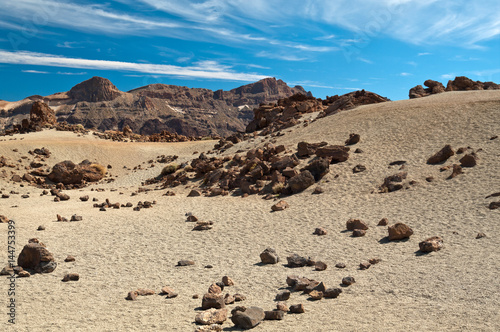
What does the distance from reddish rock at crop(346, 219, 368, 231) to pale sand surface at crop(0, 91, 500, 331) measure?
0.40 meters

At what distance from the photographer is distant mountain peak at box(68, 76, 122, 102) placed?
173750mm

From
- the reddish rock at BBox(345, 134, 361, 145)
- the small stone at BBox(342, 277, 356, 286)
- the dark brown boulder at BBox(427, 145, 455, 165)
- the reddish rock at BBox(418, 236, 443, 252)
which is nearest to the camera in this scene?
the small stone at BBox(342, 277, 356, 286)

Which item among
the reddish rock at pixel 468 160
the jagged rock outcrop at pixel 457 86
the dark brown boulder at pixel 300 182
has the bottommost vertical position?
the dark brown boulder at pixel 300 182

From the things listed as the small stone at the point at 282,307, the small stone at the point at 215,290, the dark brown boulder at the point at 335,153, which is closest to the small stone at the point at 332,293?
the small stone at the point at 282,307

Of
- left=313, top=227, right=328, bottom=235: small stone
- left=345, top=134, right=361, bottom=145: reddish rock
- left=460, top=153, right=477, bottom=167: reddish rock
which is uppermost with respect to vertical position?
left=345, top=134, right=361, bottom=145: reddish rock

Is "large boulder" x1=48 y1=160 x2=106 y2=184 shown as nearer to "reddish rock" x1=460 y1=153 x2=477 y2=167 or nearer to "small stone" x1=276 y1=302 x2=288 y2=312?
"reddish rock" x1=460 y1=153 x2=477 y2=167

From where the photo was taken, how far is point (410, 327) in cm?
691

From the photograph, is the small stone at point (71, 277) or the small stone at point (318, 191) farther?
the small stone at point (318, 191)

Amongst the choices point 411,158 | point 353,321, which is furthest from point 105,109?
point 353,321

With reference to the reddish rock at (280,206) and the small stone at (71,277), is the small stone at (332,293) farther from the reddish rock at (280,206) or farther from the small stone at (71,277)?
the reddish rock at (280,206)

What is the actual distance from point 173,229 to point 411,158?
13.1 meters

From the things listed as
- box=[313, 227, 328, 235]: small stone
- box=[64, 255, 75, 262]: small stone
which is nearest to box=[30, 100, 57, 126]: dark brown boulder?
box=[64, 255, 75, 262]: small stone

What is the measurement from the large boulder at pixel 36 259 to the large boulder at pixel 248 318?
5711mm

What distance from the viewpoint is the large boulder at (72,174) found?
33.9 m
